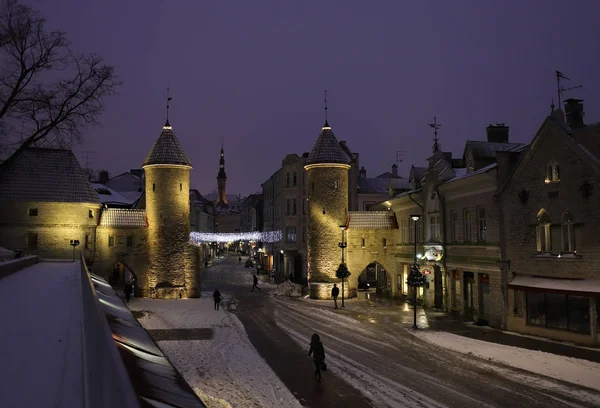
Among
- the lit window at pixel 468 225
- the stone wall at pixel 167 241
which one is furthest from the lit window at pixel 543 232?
the stone wall at pixel 167 241

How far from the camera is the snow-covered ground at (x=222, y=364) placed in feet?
45.3

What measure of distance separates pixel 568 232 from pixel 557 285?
222 cm

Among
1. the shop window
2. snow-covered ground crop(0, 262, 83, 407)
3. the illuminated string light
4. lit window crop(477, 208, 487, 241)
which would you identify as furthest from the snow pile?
snow-covered ground crop(0, 262, 83, 407)

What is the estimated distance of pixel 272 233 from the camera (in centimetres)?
5812

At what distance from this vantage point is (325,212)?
40406mm

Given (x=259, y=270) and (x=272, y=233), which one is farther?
(x=259, y=270)

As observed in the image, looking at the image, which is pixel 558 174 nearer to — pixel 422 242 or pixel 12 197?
pixel 422 242

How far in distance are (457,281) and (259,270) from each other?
132 ft

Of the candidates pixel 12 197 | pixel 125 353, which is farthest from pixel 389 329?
pixel 12 197

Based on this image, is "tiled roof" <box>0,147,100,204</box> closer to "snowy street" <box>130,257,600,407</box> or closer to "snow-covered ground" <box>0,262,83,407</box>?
"snowy street" <box>130,257,600,407</box>

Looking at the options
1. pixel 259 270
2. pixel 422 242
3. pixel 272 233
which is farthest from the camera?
pixel 259 270

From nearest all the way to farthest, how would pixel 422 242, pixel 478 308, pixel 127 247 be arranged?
pixel 478 308, pixel 422 242, pixel 127 247

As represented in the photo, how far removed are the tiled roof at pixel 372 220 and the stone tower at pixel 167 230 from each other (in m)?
12.4

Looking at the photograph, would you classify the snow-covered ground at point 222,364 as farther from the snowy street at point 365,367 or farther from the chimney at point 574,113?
the chimney at point 574,113
